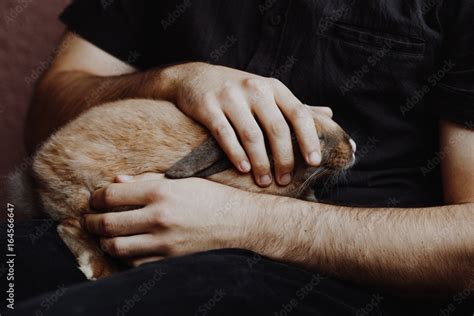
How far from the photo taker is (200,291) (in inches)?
37.1

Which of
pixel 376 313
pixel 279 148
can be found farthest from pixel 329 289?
pixel 279 148

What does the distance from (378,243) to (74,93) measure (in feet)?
3.06

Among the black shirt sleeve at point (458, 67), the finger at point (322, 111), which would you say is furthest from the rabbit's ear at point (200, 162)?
the black shirt sleeve at point (458, 67)

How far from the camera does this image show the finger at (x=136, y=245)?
1118 millimetres

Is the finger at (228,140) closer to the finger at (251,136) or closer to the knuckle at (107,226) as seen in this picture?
the finger at (251,136)

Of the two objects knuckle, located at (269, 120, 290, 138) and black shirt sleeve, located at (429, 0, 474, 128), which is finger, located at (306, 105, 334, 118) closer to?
knuckle, located at (269, 120, 290, 138)

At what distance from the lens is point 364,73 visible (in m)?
1.31

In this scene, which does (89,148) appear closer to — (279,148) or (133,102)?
(133,102)

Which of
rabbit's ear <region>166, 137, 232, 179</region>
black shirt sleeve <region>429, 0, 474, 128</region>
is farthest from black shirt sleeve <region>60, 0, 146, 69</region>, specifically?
black shirt sleeve <region>429, 0, 474, 128</region>

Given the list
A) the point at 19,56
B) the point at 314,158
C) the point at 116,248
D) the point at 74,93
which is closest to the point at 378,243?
the point at 314,158

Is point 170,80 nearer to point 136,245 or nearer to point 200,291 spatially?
point 136,245

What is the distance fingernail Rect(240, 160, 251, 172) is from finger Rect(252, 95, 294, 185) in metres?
0.06

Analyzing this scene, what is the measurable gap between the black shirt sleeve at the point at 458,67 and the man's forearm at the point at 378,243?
0.73ft

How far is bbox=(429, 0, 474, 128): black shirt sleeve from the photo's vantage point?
1202 millimetres
